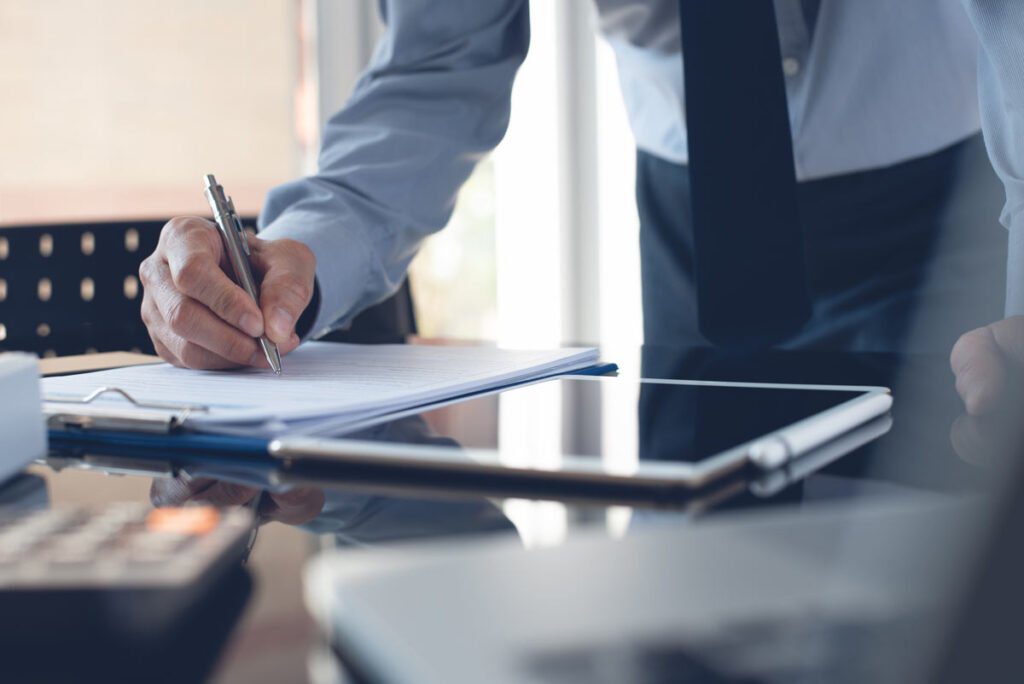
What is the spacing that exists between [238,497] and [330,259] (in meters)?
0.54

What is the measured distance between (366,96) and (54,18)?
1.76m

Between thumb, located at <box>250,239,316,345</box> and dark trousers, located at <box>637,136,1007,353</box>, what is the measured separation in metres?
0.60

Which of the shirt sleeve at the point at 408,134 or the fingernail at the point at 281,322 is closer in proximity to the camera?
the fingernail at the point at 281,322

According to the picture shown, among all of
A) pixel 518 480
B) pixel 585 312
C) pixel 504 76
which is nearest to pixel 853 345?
pixel 504 76

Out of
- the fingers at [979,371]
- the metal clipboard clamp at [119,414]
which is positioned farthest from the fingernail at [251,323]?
the fingers at [979,371]

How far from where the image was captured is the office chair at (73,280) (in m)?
1.15

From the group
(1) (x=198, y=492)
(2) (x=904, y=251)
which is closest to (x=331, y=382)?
(1) (x=198, y=492)

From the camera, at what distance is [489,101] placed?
1.20 metres

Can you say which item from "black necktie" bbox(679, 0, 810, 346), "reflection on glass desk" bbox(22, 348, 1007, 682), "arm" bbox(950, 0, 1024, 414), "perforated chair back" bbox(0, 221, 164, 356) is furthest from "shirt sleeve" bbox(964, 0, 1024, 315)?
"perforated chair back" bbox(0, 221, 164, 356)

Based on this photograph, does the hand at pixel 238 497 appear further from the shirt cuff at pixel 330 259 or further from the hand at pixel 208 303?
the shirt cuff at pixel 330 259

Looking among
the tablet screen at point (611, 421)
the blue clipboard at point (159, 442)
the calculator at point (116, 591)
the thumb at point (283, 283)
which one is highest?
the thumb at point (283, 283)

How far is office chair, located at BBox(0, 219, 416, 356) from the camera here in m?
1.15

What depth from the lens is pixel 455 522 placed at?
14.2 inches

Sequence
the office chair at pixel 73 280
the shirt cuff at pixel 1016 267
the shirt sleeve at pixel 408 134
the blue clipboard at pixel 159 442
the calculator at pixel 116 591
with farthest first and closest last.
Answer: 1. the office chair at pixel 73 280
2. the shirt sleeve at pixel 408 134
3. the shirt cuff at pixel 1016 267
4. the blue clipboard at pixel 159 442
5. the calculator at pixel 116 591
